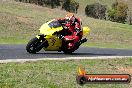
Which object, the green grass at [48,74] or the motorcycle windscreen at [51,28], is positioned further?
the motorcycle windscreen at [51,28]

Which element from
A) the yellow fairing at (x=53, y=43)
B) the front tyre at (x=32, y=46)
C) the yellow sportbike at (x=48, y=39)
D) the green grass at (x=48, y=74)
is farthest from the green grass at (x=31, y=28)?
the green grass at (x=48, y=74)

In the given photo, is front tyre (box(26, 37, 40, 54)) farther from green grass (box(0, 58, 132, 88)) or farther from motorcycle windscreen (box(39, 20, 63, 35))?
green grass (box(0, 58, 132, 88))

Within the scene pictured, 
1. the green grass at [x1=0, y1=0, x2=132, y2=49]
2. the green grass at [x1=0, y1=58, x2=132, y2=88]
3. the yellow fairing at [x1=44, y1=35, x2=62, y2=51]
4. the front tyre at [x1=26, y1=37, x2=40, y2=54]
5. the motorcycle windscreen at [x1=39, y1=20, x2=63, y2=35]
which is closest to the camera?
the green grass at [x1=0, y1=58, x2=132, y2=88]

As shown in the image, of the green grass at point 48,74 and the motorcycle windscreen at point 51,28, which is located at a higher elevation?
the motorcycle windscreen at point 51,28

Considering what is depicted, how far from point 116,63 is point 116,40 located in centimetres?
3743

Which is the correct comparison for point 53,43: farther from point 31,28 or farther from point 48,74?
point 31,28

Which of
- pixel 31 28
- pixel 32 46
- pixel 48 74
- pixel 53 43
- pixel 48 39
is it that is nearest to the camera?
pixel 48 74

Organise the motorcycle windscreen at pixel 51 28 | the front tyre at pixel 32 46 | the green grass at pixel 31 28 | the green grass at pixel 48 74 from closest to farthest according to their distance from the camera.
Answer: the green grass at pixel 48 74, the front tyre at pixel 32 46, the motorcycle windscreen at pixel 51 28, the green grass at pixel 31 28

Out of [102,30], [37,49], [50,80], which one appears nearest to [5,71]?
[50,80]

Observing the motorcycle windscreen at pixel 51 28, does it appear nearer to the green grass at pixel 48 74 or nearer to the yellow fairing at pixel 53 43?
the yellow fairing at pixel 53 43

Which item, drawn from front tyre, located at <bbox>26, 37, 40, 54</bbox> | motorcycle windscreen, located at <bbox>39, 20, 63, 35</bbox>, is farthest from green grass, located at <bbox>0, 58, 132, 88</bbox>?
motorcycle windscreen, located at <bbox>39, 20, 63, 35</bbox>

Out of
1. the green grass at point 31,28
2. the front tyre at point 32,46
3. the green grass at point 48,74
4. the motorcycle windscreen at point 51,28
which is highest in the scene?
the motorcycle windscreen at point 51,28

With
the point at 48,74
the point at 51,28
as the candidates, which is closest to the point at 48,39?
the point at 51,28

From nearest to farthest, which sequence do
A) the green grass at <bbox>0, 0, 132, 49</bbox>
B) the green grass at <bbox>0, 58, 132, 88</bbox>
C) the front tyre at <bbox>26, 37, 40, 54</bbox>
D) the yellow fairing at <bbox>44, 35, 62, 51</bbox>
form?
1. the green grass at <bbox>0, 58, 132, 88</bbox>
2. the front tyre at <bbox>26, 37, 40, 54</bbox>
3. the yellow fairing at <bbox>44, 35, 62, 51</bbox>
4. the green grass at <bbox>0, 0, 132, 49</bbox>
